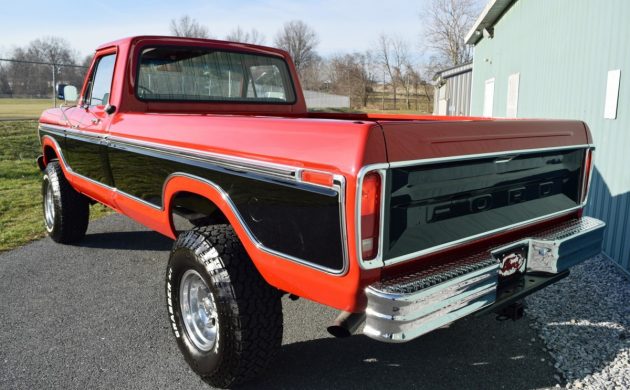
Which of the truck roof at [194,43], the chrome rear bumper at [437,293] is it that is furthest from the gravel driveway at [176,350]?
the truck roof at [194,43]

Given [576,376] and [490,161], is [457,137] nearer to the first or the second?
[490,161]

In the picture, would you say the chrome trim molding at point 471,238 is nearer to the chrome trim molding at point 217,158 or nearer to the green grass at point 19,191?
the chrome trim molding at point 217,158

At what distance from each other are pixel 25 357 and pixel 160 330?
79 cm

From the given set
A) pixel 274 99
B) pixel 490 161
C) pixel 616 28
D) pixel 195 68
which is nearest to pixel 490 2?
pixel 616 28

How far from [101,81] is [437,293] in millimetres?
3593

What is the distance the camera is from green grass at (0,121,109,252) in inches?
228

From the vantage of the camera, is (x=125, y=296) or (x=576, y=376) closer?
(x=576, y=376)

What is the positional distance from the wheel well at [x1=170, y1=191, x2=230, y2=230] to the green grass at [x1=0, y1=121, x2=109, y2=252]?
2.93 m

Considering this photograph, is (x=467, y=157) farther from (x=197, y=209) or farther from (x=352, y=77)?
(x=352, y=77)

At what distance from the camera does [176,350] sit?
10.4ft

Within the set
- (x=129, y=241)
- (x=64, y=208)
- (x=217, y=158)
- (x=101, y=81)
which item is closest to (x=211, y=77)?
(x=101, y=81)

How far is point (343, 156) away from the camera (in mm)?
1990

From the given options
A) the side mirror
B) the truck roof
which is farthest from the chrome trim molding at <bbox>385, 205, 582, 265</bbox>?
the side mirror

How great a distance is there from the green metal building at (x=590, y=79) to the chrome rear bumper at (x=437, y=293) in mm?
2358
